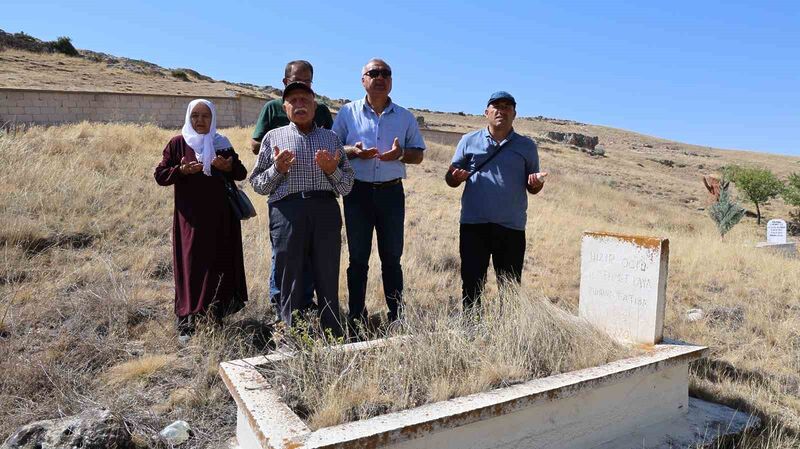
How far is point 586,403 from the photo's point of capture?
9.89 ft

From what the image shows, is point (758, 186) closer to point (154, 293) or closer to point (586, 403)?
point (586, 403)

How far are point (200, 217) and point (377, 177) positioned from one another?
4.25ft

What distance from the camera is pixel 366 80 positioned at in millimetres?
4117

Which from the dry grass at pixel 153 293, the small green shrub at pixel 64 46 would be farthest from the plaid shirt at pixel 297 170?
the small green shrub at pixel 64 46

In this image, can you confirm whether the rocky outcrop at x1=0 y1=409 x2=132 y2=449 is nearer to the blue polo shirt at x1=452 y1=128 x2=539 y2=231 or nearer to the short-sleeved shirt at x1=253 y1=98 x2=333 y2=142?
the short-sleeved shirt at x1=253 y1=98 x2=333 y2=142

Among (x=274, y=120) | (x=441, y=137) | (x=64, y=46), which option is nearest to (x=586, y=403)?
(x=274, y=120)

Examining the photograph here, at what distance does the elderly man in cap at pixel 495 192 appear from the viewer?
165 inches

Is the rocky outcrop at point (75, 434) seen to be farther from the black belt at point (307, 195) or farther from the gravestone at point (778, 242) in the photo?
the gravestone at point (778, 242)

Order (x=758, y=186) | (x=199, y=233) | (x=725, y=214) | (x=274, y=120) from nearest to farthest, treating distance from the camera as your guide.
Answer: (x=199, y=233) → (x=274, y=120) → (x=725, y=214) → (x=758, y=186)

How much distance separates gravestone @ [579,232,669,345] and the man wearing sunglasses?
135 centimetres

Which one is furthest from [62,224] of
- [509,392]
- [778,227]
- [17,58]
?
[17,58]

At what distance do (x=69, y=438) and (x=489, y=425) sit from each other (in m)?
2.03

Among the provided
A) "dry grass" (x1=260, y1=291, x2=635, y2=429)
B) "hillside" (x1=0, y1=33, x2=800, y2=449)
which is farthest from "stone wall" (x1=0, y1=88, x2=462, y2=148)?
"dry grass" (x1=260, y1=291, x2=635, y2=429)

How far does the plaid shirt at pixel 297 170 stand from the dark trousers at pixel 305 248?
0.09 m
